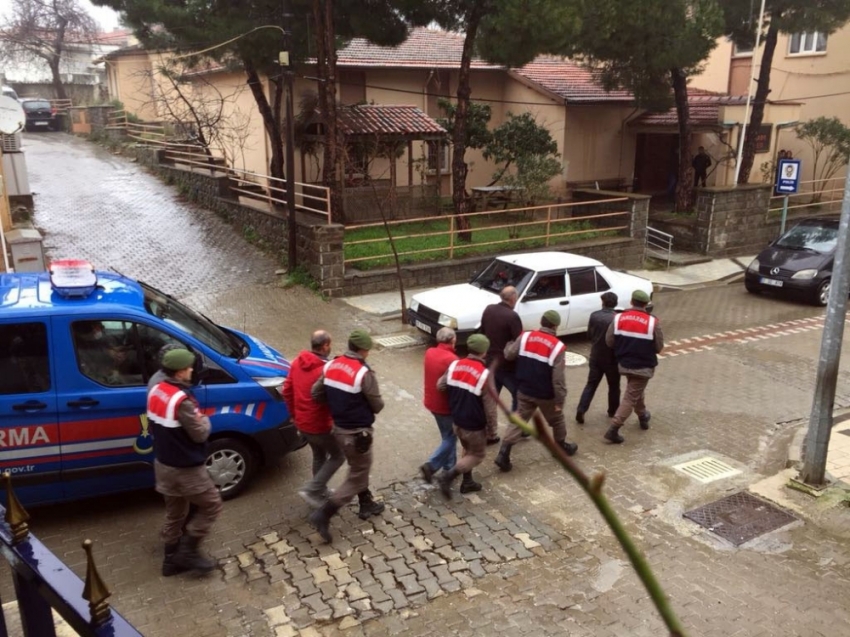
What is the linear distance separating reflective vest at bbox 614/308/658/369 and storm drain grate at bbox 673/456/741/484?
3.69 ft

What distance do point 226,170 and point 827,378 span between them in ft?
52.7

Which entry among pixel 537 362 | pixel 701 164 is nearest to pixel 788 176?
pixel 701 164

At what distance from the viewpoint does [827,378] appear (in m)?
6.96

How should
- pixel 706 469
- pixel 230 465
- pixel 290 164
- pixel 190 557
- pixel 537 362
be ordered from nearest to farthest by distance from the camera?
1. pixel 190 557
2. pixel 230 465
3. pixel 537 362
4. pixel 706 469
5. pixel 290 164

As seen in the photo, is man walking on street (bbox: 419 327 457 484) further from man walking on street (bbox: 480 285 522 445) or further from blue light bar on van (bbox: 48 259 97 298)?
blue light bar on van (bbox: 48 259 97 298)

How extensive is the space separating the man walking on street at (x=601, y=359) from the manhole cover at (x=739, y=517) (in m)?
Answer: 2.04

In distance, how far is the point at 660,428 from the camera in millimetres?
8664

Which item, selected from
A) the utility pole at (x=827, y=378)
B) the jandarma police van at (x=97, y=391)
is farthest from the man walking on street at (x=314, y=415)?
the utility pole at (x=827, y=378)

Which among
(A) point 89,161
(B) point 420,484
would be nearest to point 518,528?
(B) point 420,484

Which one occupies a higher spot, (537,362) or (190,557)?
(537,362)

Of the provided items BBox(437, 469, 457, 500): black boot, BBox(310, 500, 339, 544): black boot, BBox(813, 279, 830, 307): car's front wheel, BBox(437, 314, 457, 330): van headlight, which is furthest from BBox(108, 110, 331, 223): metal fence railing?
BBox(813, 279, 830, 307): car's front wheel

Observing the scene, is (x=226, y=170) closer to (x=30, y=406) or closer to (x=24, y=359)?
(x=24, y=359)

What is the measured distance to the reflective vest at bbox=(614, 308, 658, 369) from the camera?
26.0 feet

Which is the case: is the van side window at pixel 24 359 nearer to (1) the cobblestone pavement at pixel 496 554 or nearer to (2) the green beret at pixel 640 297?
(1) the cobblestone pavement at pixel 496 554
